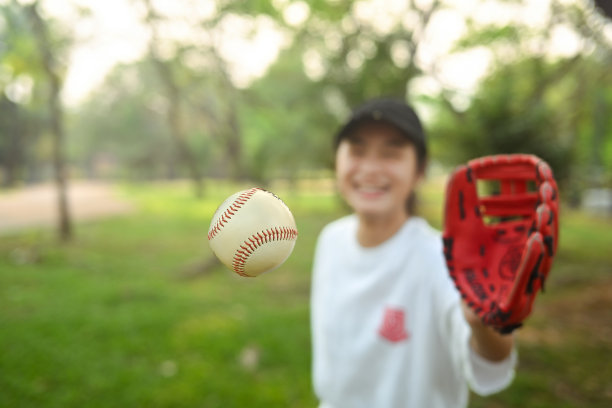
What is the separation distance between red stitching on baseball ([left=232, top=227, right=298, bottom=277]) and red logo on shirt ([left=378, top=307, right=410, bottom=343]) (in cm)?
82

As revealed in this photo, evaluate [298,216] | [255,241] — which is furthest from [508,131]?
[298,216]

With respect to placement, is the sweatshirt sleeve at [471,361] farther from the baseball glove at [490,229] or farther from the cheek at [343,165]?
the cheek at [343,165]

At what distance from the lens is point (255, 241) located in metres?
1.21

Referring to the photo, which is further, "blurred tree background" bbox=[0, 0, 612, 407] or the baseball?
"blurred tree background" bbox=[0, 0, 612, 407]

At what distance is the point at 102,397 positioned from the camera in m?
3.59

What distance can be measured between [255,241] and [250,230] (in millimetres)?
40

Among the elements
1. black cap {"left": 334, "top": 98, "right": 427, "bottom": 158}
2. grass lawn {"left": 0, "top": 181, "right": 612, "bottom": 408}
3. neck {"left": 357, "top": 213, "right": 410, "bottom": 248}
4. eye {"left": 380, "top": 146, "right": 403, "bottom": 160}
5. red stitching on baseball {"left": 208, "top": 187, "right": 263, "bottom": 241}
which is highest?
black cap {"left": 334, "top": 98, "right": 427, "bottom": 158}

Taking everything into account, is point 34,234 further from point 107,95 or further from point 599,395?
point 107,95

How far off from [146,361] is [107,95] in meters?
45.5

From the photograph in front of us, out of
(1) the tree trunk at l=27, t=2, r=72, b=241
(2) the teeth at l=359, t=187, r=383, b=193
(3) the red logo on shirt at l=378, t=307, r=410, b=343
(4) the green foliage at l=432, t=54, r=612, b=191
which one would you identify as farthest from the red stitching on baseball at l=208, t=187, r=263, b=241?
(1) the tree trunk at l=27, t=2, r=72, b=241

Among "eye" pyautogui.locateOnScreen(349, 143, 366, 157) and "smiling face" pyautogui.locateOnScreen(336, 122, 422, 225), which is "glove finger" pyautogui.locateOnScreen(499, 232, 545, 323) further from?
"eye" pyautogui.locateOnScreen(349, 143, 366, 157)

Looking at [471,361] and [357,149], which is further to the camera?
[357,149]

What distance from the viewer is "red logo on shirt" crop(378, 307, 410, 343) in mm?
1774

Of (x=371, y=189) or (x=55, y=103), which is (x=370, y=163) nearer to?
(x=371, y=189)
